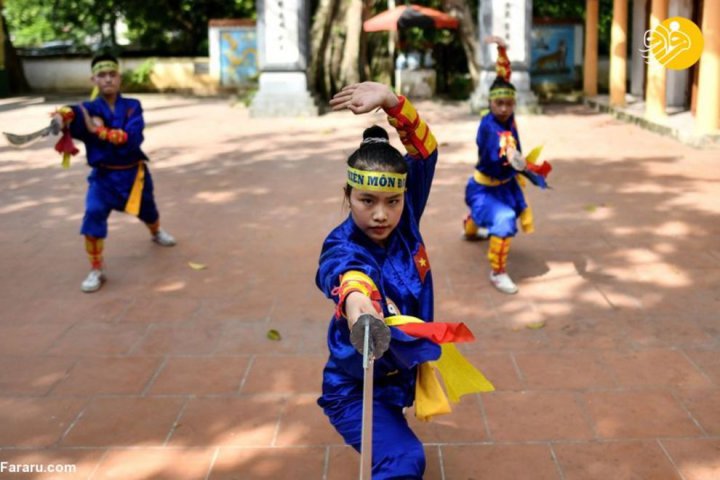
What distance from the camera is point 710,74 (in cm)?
1078

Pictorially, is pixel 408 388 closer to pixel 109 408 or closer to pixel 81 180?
pixel 109 408

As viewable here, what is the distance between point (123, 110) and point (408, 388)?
12.6 feet

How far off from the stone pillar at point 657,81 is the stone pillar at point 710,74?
187cm

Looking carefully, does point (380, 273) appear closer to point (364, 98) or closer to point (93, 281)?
point (364, 98)

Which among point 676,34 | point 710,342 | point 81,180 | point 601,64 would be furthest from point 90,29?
point 710,342

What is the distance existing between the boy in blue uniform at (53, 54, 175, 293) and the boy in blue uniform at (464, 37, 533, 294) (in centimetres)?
250

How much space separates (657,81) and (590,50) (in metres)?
5.35

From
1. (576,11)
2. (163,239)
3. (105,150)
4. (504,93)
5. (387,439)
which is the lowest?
(163,239)

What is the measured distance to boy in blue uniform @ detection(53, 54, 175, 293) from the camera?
224 inches

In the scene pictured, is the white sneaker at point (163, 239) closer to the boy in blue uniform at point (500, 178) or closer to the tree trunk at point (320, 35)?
the boy in blue uniform at point (500, 178)

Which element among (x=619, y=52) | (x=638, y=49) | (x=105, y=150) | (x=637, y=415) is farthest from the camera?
(x=638, y=49)

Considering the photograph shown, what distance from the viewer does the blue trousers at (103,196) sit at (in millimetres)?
5789

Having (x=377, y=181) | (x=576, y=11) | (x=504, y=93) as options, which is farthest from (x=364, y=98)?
(x=576, y=11)

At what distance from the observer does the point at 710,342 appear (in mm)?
4617
